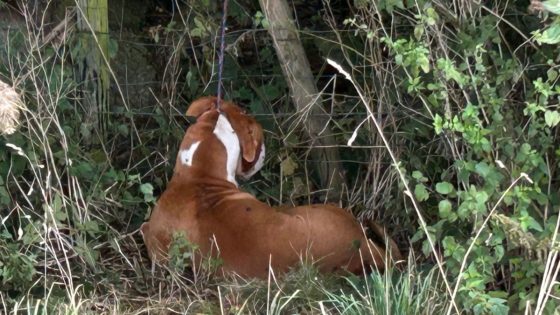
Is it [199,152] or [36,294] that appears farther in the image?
[199,152]

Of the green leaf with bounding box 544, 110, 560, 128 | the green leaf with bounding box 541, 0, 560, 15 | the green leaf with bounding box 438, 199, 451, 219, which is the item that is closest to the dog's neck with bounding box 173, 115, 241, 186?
the green leaf with bounding box 438, 199, 451, 219

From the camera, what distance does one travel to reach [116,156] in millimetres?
5250

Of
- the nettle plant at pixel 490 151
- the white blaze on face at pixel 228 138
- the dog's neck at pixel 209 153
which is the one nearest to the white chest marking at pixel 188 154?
the dog's neck at pixel 209 153

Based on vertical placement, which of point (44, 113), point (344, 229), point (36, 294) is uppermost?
point (44, 113)

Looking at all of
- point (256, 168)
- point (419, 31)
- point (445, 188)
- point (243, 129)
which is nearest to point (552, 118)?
point (445, 188)

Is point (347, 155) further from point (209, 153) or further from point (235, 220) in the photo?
point (235, 220)

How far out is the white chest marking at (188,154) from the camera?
15.6 ft

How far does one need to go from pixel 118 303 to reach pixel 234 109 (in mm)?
1112

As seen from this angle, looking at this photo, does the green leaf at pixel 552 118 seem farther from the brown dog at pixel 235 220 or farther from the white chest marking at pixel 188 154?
the white chest marking at pixel 188 154

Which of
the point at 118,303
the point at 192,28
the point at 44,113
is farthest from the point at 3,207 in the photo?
the point at 192,28

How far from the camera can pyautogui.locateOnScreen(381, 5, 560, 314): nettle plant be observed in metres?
3.66

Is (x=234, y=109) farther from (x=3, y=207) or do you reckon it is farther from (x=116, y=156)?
(x=3, y=207)

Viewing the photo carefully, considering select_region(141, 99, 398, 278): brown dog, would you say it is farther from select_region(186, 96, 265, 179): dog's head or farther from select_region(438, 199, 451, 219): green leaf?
select_region(438, 199, 451, 219): green leaf

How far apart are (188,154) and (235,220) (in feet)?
1.54
